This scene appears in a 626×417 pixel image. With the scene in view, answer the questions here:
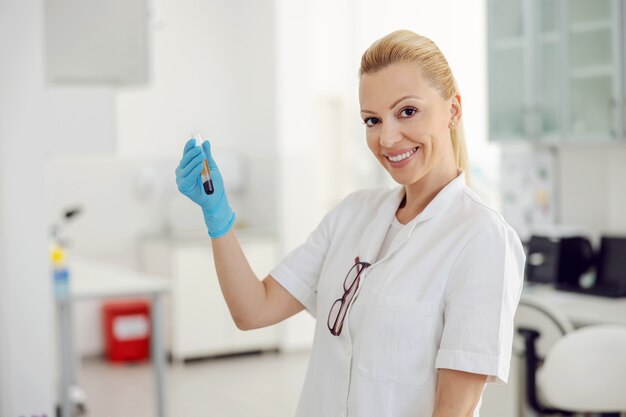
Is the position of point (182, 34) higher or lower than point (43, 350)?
higher

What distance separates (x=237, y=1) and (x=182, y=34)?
1.39 feet

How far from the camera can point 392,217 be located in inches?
60.4

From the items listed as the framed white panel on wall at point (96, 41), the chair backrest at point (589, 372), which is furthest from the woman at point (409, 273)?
the framed white panel on wall at point (96, 41)

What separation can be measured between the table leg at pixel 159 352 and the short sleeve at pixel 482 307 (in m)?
2.34

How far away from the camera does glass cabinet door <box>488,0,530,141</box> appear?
3.80 m

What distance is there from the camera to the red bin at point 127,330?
4.97m

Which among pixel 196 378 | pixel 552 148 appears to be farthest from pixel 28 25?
pixel 196 378

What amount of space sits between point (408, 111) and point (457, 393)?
45 centimetres

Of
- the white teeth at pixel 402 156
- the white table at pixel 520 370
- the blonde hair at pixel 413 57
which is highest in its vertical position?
the blonde hair at pixel 413 57

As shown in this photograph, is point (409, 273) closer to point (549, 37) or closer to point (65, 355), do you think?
point (65, 355)

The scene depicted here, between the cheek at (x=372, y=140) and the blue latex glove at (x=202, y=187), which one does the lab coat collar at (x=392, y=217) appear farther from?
the blue latex glove at (x=202, y=187)

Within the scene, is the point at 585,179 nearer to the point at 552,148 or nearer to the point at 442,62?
the point at 552,148

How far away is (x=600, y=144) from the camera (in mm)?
3516

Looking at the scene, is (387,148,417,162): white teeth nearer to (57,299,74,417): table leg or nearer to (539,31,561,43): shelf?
(57,299,74,417): table leg
